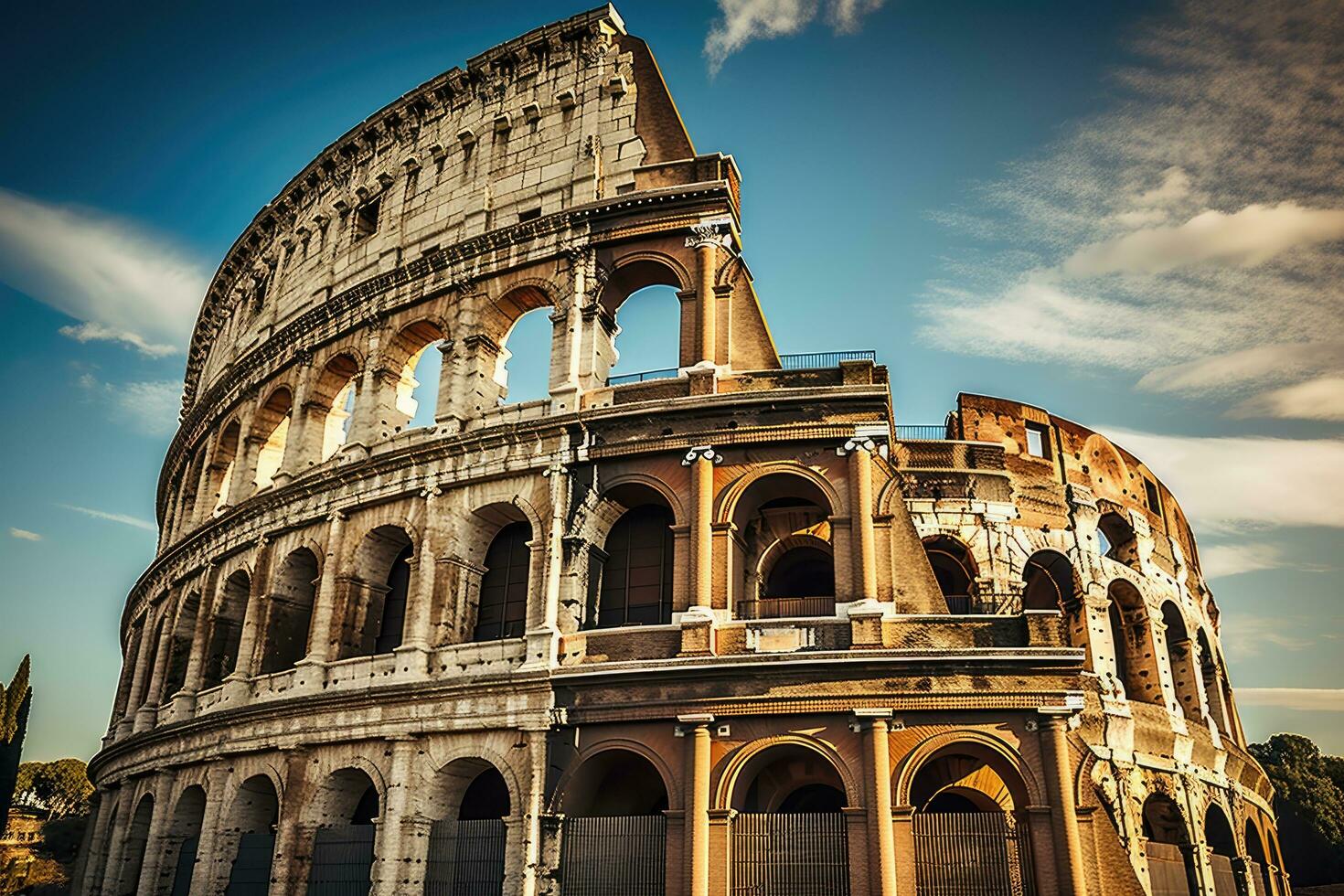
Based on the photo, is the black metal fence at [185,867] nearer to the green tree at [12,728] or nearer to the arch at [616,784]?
the arch at [616,784]

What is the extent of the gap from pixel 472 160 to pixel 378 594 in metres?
9.83

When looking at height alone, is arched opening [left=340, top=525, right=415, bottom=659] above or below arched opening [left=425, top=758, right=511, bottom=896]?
above

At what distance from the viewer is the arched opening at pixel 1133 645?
23.7m

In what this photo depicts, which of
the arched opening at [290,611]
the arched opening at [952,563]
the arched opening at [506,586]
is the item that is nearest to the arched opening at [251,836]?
the arched opening at [290,611]

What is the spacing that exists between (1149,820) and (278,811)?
18197 millimetres

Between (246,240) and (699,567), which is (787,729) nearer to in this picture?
(699,567)

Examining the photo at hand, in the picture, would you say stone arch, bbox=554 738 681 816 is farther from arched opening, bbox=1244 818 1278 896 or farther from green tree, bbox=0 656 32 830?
green tree, bbox=0 656 32 830

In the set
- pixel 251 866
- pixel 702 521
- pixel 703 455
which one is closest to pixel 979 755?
pixel 702 521

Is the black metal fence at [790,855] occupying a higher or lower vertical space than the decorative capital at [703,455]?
lower

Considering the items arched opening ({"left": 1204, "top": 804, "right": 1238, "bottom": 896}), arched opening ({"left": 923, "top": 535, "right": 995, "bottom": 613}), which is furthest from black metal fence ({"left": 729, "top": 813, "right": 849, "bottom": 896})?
arched opening ({"left": 1204, "top": 804, "right": 1238, "bottom": 896})

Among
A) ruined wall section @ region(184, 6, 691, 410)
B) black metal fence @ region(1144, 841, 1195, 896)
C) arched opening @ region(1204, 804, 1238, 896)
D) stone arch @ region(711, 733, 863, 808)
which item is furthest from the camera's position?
arched opening @ region(1204, 804, 1238, 896)

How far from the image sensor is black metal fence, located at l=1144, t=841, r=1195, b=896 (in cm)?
2005

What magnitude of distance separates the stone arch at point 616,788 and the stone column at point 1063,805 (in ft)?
17.4

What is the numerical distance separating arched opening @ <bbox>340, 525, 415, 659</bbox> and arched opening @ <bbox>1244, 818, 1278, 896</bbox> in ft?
68.5
